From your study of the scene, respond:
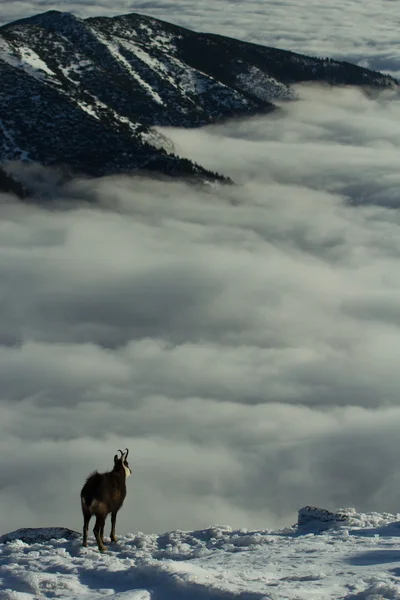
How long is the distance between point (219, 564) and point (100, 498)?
3.51 m

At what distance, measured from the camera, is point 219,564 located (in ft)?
65.3

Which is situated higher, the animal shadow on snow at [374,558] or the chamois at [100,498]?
the chamois at [100,498]

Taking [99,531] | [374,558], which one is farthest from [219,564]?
[374,558]

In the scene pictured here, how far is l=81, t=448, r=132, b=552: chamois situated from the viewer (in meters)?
21.2

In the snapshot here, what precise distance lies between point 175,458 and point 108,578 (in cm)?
16911

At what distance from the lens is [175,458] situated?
185250mm

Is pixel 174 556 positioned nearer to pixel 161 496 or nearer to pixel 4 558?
pixel 4 558

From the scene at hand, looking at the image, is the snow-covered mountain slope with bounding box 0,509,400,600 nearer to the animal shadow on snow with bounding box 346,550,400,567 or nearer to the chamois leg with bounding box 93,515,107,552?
the animal shadow on snow with bounding box 346,550,400,567

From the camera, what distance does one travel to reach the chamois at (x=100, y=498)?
21.2 m

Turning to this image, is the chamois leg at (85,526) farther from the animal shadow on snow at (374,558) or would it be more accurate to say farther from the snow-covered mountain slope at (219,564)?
the animal shadow on snow at (374,558)

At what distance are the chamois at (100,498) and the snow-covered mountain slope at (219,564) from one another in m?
0.50

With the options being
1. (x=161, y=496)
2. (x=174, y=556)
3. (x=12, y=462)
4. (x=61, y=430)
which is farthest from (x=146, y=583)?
(x=61, y=430)

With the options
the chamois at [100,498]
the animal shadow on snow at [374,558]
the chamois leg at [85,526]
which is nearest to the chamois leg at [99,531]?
the chamois at [100,498]

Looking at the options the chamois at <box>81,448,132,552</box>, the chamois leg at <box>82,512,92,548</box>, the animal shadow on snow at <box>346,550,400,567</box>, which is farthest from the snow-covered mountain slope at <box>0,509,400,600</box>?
the chamois at <box>81,448,132,552</box>
